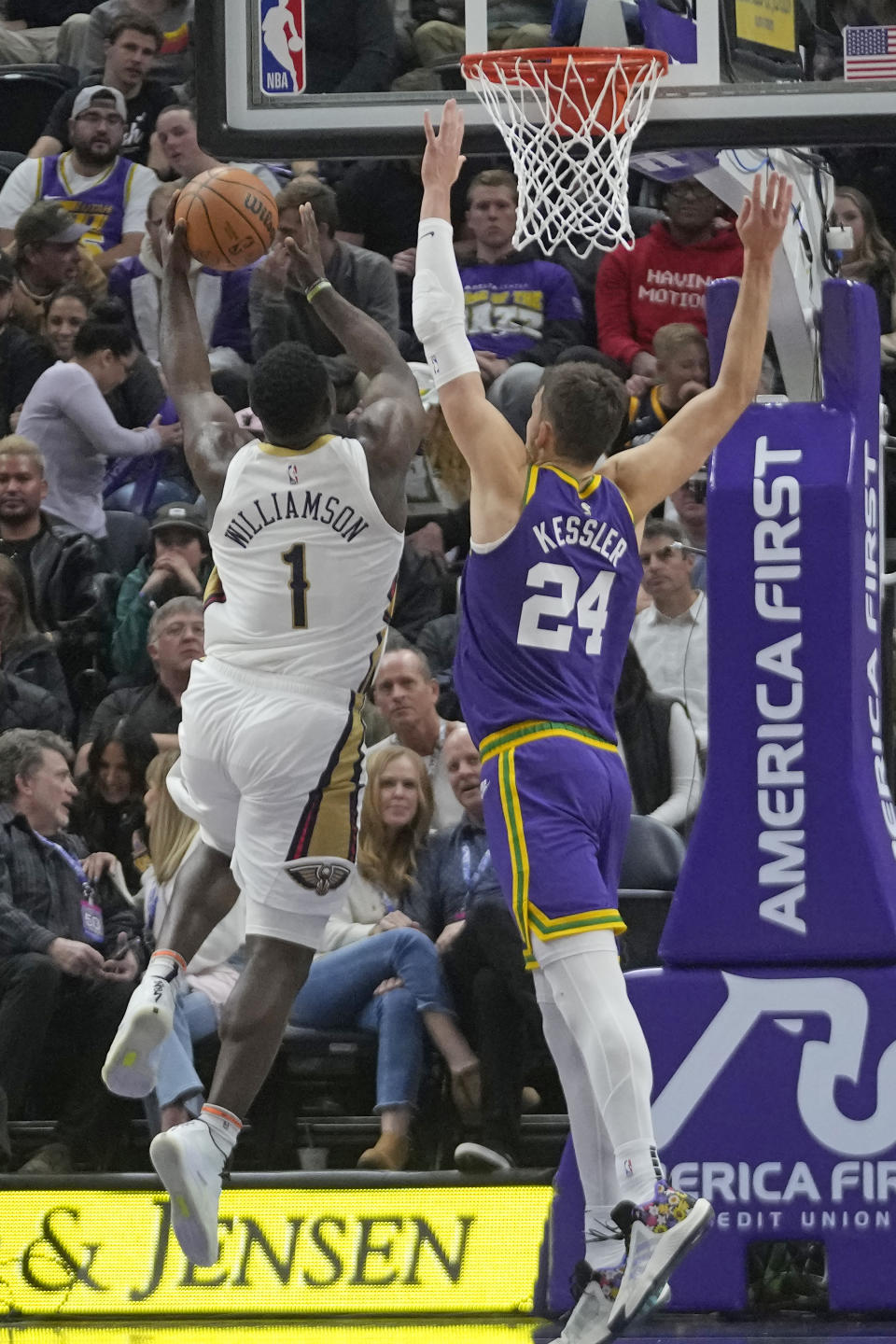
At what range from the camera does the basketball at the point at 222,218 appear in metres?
6.00

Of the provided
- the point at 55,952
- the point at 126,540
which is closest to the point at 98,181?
the point at 126,540

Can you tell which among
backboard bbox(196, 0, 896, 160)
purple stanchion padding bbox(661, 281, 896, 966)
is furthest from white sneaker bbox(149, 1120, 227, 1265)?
backboard bbox(196, 0, 896, 160)

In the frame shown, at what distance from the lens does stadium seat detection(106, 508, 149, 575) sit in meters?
8.55

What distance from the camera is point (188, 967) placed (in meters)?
6.74

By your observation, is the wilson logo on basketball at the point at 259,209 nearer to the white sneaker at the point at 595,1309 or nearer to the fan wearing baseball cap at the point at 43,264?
the white sneaker at the point at 595,1309

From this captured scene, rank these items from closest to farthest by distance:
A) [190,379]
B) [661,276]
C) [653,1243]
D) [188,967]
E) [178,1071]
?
[653,1243], [190,379], [178,1071], [188,967], [661,276]

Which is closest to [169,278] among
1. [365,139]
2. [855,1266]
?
A: [365,139]

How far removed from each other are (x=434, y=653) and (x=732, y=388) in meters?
2.76

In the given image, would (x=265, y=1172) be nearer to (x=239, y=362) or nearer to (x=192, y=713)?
(x=192, y=713)

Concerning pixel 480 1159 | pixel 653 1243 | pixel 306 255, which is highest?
pixel 306 255

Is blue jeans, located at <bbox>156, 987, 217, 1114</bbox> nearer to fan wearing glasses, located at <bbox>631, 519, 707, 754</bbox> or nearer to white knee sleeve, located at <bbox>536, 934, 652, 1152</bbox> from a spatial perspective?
white knee sleeve, located at <bbox>536, 934, 652, 1152</bbox>

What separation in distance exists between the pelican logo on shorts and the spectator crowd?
1052 millimetres

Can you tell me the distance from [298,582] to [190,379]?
737 mm

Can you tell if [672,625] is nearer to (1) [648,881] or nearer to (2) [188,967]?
(1) [648,881]
